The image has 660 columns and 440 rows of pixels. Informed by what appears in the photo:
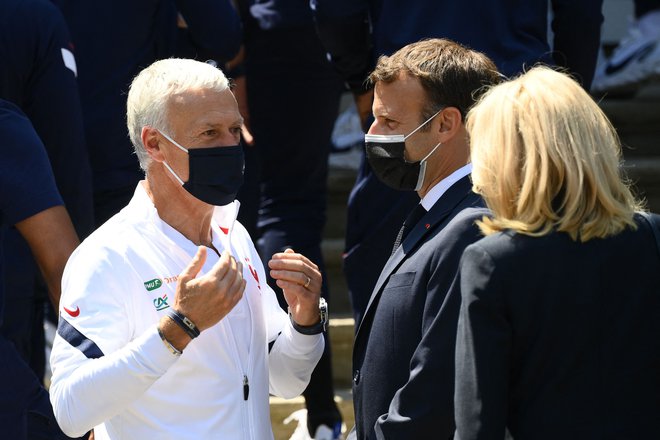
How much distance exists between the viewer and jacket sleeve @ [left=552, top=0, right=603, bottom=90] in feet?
14.5

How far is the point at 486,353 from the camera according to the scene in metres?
2.39

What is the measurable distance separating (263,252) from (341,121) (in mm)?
2149

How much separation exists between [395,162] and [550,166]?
788mm

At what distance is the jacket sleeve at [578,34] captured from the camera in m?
4.41

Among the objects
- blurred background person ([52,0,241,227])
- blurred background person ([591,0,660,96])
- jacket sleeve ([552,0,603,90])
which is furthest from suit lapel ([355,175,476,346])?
blurred background person ([591,0,660,96])

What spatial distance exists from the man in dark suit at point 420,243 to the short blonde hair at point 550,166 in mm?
329

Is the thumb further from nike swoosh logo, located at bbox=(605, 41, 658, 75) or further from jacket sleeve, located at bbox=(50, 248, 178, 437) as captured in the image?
nike swoosh logo, located at bbox=(605, 41, 658, 75)

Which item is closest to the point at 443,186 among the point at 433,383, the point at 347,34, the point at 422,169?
the point at 422,169

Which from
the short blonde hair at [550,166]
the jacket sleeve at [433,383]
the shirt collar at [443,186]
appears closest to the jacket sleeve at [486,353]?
the short blonde hair at [550,166]

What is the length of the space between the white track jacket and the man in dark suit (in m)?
0.30

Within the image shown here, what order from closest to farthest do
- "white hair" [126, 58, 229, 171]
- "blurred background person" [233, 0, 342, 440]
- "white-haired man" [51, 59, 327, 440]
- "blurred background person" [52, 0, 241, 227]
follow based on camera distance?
1. "white-haired man" [51, 59, 327, 440]
2. "white hair" [126, 58, 229, 171]
3. "blurred background person" [52, 0, 241, 227]
4. "blurred background person" [233, 0, 342, 440]

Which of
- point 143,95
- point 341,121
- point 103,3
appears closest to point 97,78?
point 103,3

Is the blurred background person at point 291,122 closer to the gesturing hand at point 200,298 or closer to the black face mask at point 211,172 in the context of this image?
the black face mask at point 211,172

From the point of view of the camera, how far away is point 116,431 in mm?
2969
